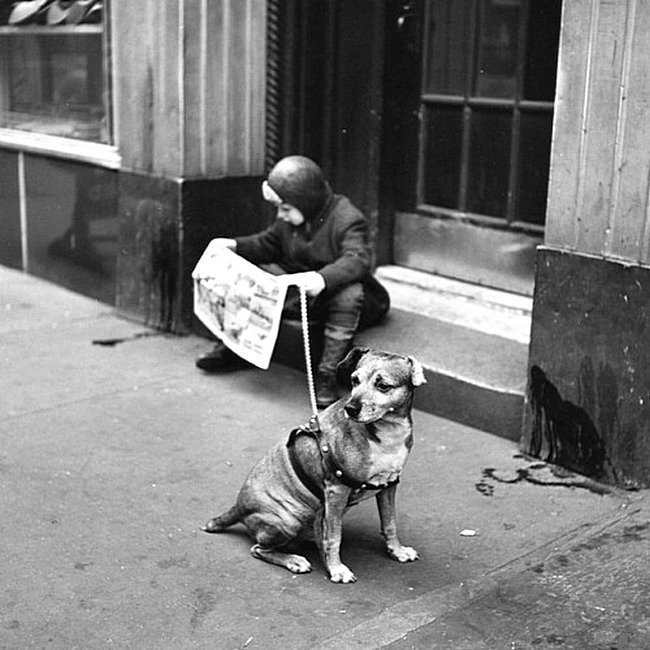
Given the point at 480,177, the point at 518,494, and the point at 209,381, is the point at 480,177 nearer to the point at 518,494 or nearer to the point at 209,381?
the point at 209,381

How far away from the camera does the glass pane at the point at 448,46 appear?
6875 mm

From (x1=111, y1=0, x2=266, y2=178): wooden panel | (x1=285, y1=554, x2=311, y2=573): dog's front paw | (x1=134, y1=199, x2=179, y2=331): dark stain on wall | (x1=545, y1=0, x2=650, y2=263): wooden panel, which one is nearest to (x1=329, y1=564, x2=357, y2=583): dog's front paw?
(x1=285, y1=554, x2=311, y2=573): dog's front paw

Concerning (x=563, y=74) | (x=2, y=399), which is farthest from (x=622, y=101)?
(x=2, y=399)

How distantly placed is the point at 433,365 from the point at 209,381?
134 centimetres

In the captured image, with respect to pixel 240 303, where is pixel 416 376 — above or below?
above

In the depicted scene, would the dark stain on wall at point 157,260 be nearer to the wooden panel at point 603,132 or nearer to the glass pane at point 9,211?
the glass pane at point 9,211

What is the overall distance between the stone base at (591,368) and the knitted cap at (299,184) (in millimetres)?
Result: 1396

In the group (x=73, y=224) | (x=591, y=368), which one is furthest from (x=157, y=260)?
(x=591, y=368)

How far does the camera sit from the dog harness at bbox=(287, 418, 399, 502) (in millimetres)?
4018

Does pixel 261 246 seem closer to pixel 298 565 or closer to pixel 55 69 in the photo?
pixel 298 565

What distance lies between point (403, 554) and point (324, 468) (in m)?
0.53

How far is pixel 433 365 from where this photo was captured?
19.4ft

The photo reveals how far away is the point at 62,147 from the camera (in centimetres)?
840

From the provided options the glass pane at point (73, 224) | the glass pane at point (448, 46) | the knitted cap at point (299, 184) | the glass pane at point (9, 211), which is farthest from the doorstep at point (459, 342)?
the glass pane at point (9, 211)
